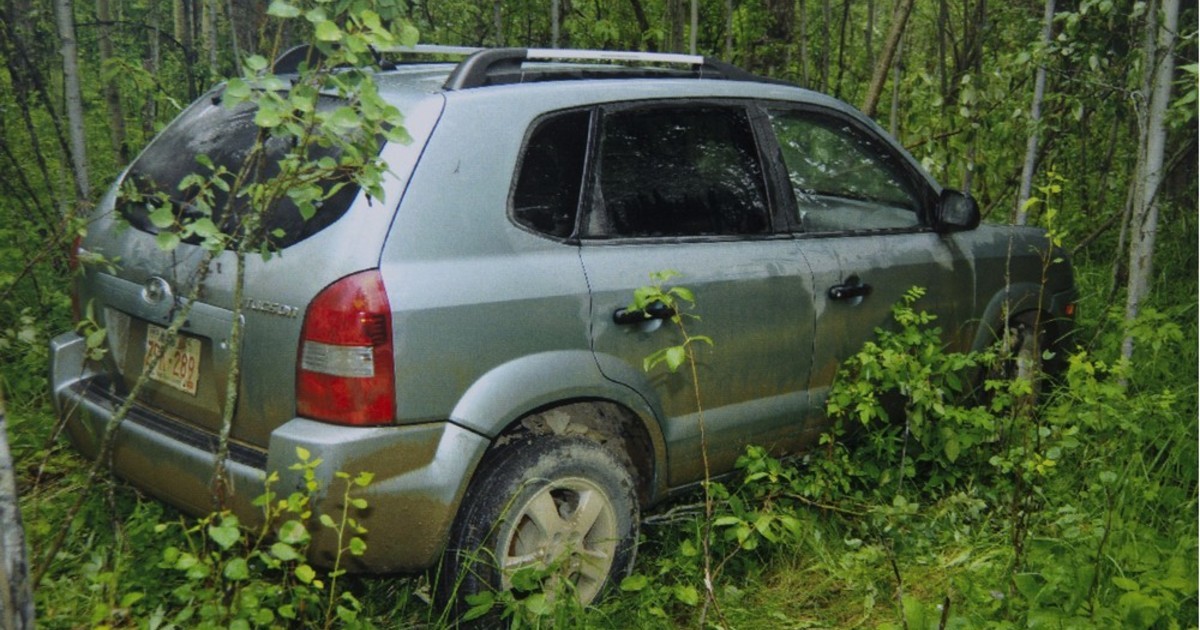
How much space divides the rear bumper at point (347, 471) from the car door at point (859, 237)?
5.17 feet

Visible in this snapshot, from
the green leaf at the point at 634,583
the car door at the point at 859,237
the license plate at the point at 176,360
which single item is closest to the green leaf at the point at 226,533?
the license plate at the point at 176,360

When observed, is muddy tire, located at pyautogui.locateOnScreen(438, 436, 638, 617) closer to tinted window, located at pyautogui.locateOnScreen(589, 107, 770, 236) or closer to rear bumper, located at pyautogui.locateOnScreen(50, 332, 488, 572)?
rear bumper, located at pyautogui.locateOnScreen(50, 332, 488, 572)

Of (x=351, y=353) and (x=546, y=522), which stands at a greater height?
(x=351, y=353)

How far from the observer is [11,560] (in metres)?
2.30

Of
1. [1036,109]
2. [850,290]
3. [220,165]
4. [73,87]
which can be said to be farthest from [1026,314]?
[73,87]

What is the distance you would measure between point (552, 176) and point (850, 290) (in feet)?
4.33

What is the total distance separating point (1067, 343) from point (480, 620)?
349cm

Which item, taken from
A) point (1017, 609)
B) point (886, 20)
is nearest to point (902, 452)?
point (1017, 609)

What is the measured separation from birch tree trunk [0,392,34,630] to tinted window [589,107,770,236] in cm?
172

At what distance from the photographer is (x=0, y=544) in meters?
2.28

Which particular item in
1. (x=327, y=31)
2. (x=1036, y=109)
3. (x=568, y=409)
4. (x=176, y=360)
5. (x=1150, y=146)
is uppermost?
(x=327, y=31)

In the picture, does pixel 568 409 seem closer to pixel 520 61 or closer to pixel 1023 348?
pixel 520 61

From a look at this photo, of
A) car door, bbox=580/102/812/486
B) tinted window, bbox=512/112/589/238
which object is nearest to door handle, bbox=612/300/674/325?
car door, bbox=580/102/812/486

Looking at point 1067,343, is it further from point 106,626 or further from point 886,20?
point 886,20
